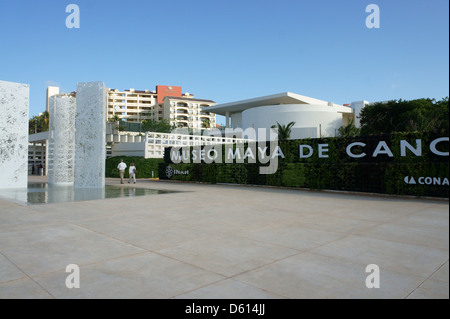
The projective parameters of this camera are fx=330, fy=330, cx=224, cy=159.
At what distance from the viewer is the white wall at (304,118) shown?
202 feet

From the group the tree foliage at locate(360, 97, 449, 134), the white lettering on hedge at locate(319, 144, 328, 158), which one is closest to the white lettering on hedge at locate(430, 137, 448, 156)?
the white lettering on hedge at locate(319, 144, 328, 158)

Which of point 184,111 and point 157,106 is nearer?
point 184,111

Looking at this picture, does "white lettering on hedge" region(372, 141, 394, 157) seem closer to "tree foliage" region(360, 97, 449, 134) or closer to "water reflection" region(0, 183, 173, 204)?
"water reflection" region(0, 183, 173, 204)

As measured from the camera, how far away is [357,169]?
13.6 metres

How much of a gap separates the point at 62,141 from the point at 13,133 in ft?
10.8

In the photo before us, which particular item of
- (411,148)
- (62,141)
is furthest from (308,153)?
(62,141)

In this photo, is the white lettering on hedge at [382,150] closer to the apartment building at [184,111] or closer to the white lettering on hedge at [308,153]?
the white lettering on hedge at [308,153]

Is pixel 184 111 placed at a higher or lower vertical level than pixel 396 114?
higher

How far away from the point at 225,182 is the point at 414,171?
33.5ft

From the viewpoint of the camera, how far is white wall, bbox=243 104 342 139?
61.5 meters

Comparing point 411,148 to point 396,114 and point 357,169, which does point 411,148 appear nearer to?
point 357,169

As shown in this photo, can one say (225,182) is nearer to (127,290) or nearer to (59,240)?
(59,240)

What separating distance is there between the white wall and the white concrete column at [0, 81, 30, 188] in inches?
1961

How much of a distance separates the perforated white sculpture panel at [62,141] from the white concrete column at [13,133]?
269 centimetres
